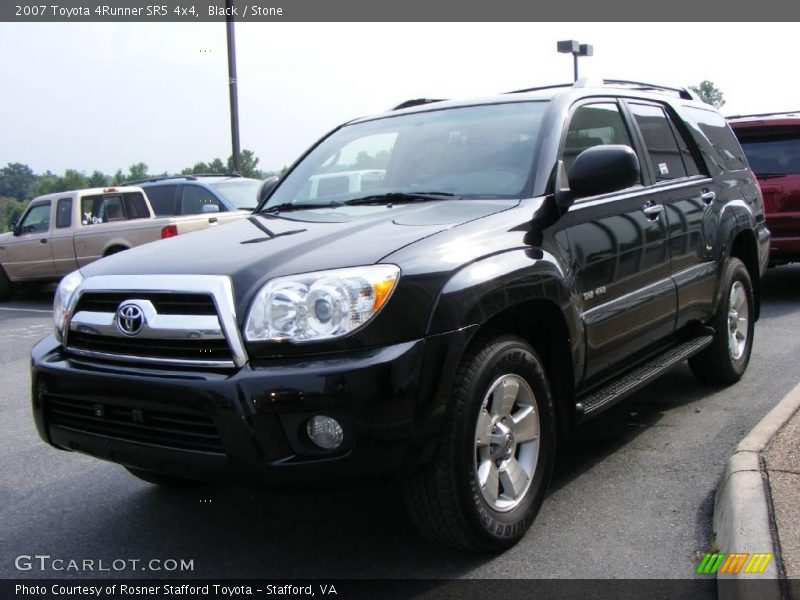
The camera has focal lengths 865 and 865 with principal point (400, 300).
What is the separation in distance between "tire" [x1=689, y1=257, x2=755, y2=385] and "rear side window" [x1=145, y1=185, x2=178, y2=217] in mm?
9641

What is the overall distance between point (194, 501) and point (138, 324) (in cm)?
133

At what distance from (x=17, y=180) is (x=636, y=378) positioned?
201ft

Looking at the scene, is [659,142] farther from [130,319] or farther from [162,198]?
[162,198]

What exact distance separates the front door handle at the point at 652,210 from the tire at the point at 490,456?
1367 millimetres

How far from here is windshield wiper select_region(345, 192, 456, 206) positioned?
3.94 m

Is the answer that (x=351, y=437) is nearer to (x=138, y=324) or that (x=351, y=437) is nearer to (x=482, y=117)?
(x=138, y=324)

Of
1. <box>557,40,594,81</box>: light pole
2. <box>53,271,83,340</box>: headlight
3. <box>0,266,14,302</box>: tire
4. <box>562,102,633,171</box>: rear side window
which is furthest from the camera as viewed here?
<box>557,40,594,81</box>: light pole

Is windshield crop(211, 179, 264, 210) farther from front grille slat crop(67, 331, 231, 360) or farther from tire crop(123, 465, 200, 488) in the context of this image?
front grille slat crop(67, 331, 231, 360)

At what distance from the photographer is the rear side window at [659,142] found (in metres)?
4.86

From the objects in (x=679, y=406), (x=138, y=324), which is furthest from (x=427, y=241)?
(x=679, y=406)

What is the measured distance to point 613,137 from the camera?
180 inches

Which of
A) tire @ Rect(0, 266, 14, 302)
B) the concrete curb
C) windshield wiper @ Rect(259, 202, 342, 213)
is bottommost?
tire @ Rect(0, 266, 14, 302)

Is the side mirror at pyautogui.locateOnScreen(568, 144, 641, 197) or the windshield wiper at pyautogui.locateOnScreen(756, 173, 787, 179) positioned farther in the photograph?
the windshield wiper at pyautogui.locateOnScreen(756, 173, 787, 179)

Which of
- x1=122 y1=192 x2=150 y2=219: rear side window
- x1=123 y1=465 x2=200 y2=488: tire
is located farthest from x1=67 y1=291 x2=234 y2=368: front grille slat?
x1=122 y1=192 x2=150 y2=219: rear side window
